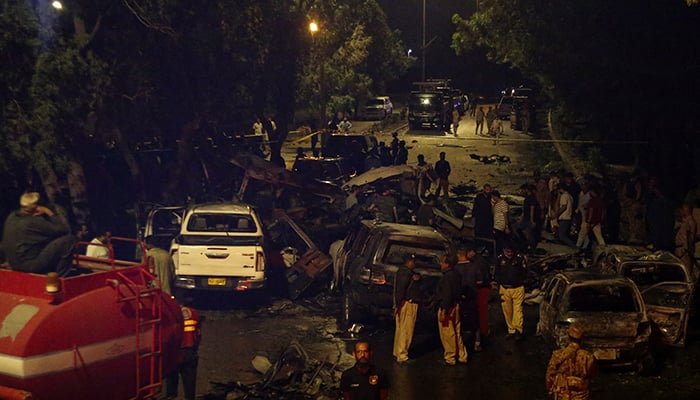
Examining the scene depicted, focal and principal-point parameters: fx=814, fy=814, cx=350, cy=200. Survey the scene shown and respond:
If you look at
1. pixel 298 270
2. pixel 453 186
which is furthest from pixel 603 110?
pixel 298 270

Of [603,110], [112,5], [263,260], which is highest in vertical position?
[112,5]

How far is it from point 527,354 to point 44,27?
12.4 meters

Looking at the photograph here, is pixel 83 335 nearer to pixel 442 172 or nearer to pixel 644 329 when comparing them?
pixel 644 329

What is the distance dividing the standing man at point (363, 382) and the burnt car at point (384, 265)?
549 cm

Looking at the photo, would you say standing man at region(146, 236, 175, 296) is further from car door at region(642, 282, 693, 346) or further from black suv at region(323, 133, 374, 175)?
black suv at region(323, 133, 374, 175)

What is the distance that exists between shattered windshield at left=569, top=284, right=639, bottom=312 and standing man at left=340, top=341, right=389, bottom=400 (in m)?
5.25

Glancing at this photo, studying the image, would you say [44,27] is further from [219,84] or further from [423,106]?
[423,106]

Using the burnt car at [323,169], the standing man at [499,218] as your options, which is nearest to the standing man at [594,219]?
the standing man at [499,218]

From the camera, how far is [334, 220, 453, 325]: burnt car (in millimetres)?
13641

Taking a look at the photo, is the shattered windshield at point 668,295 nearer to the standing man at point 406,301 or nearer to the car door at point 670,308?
the car door at point 670,308

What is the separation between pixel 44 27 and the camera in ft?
58.8

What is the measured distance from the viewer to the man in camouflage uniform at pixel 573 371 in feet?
28.7

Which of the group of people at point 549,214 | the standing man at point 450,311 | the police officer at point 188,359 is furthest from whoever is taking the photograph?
the group of people at point 549,214

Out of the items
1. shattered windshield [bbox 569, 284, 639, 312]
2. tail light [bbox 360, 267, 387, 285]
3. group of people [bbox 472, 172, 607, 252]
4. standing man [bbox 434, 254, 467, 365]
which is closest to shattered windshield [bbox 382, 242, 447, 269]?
tail light [bbox 360, 267, 387, 285]
